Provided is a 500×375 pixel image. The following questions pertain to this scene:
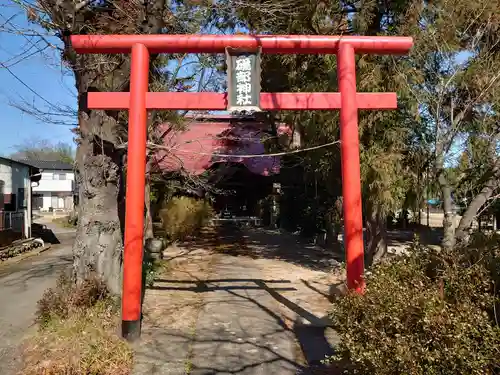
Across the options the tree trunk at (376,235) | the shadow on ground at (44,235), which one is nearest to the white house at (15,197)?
the shadow on ground at (44,235)

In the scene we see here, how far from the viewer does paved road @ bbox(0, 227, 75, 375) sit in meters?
5.82

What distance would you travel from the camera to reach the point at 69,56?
6.70 meters

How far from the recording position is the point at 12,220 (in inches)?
654

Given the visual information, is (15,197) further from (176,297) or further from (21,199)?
(176,297)

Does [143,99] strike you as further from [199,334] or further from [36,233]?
[36,233]

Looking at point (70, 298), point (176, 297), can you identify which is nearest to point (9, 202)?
point (176, 297)

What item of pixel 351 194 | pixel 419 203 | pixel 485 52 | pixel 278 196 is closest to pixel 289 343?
pixel 351 194

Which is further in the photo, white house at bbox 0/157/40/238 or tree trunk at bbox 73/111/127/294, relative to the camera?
white house at bbox 0/157/40/238

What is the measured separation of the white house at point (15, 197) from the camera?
16.4 m

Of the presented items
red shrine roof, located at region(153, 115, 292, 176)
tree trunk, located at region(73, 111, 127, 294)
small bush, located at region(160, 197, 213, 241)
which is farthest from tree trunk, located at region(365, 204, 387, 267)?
small bush, located at region(160, 197, 213, 241)

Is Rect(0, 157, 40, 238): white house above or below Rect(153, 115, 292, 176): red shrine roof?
below

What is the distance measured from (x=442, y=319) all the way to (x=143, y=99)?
4626 mm

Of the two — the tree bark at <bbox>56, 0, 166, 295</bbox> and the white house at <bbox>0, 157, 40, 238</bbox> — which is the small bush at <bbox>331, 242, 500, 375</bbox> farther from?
the white house at <bbox>0, 157, 40, 238</bbox>

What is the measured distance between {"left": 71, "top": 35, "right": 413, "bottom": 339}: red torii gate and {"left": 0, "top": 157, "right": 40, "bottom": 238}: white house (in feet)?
37.9
